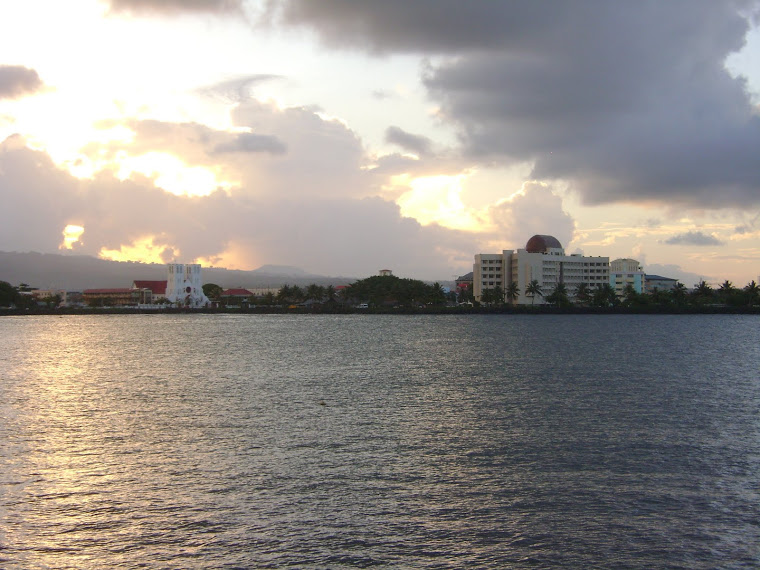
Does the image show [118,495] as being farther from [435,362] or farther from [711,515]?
[435,362]

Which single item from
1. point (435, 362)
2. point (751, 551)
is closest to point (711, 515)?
point (751, 551)

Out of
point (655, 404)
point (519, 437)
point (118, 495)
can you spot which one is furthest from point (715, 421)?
point (118, 495)

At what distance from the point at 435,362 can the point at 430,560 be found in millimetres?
50226

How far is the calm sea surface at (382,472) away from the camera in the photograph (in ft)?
59.3

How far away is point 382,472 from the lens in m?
25.0

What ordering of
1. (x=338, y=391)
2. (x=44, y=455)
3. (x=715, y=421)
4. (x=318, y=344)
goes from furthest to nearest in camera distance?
(x=318, y=344) → (x=338, y=391) → (x=715, y=421) → (x=44, y=455)

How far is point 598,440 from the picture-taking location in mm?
30297

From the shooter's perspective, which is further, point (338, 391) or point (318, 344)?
point (318, 344)

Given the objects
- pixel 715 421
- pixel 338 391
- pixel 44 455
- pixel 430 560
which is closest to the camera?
pixel 430 560

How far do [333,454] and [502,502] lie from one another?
8288 millimetres

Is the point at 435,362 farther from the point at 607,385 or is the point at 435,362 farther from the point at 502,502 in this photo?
the point at 502,502

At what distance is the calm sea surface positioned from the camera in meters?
18.1

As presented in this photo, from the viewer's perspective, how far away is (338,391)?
46656 mm

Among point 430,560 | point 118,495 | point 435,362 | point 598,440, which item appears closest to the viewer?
point 430,560
